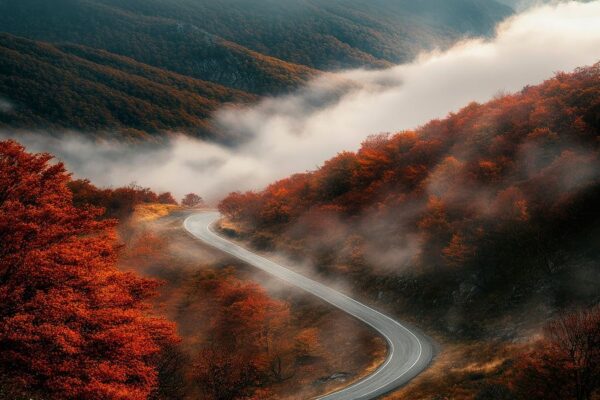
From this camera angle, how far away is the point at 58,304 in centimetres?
1838

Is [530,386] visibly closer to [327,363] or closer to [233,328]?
[327,363]

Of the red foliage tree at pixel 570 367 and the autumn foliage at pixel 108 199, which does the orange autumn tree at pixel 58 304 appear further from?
the autumn foliage at pixel 108 199

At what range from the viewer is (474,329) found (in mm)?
32562

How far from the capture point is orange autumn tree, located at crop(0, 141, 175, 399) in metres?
17.2

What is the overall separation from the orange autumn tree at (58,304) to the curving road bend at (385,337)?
48.5 ft

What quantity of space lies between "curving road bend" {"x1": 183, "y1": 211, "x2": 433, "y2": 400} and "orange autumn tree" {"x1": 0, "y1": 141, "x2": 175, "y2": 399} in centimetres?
1479

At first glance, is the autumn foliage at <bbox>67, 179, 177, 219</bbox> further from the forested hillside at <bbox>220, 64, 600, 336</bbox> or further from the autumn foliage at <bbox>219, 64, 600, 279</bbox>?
the forested hillside at <bbox>220, 64, 600, 336</bbox>

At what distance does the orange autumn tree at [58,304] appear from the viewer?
1717cm

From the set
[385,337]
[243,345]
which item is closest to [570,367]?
[385,337]

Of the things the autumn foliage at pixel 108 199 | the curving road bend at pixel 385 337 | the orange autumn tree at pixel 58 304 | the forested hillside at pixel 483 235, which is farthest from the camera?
the autumn foliage at pixel 108 199

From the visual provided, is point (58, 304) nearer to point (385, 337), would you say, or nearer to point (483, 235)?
point (385, 337)

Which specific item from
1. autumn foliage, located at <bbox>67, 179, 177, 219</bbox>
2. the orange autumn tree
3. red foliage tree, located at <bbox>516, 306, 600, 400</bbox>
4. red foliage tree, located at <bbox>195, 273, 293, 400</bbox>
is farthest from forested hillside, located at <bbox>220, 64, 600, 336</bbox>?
the orange autumn tree

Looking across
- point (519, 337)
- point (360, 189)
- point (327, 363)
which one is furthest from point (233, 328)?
point (360, 189)

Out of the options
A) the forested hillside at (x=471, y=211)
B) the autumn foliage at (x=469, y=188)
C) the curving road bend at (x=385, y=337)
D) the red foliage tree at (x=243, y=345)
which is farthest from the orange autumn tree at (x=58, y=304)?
the autumn foliage at (x=469, y=188)
